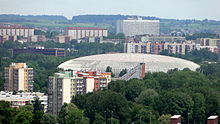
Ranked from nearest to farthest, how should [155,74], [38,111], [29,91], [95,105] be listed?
[38,111] → [95,105] → [29,91] → [155,74]

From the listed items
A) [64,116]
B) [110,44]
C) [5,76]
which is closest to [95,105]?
[64,116]

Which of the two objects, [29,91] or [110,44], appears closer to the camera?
[29,91]

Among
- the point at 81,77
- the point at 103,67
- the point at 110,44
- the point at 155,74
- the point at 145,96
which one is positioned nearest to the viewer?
the point at 145,96

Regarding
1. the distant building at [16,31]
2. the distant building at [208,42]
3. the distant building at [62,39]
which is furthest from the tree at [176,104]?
the distant building at [16,31]

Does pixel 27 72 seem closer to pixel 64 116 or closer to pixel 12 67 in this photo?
pixel 12 67

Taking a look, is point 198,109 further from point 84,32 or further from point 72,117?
point 84,32

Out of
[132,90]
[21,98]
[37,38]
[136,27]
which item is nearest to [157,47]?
[37,38]

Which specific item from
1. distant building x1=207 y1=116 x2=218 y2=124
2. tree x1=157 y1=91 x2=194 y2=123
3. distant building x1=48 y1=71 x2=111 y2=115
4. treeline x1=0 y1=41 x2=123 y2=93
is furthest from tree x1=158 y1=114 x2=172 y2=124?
treeline x1=0 y1=41 x2=123 y2=93
